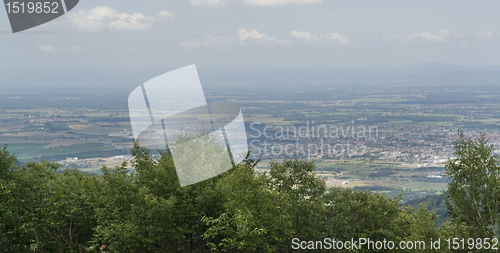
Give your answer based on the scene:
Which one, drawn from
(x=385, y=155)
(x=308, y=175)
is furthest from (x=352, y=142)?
(x=308, y=175)

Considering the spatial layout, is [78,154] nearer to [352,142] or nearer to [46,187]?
[352,142]

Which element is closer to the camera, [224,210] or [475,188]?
[475,188]

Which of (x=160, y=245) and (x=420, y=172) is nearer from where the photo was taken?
(x=160, y=245)

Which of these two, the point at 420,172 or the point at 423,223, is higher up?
the point at 423,223

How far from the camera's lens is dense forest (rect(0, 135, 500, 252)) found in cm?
1458

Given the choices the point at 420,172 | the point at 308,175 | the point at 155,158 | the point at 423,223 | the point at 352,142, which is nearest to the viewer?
the point at 423,223

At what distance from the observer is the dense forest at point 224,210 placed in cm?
1458

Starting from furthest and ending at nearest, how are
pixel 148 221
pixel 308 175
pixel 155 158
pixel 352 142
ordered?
pixel 352 142 → pixel 155 158 → pixel 308 175 → pixel 148 221

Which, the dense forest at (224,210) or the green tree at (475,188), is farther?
the green tree at (475,188)

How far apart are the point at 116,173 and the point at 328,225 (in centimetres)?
911

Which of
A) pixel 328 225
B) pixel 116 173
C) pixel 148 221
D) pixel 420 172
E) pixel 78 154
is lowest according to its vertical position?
pixel 420 172

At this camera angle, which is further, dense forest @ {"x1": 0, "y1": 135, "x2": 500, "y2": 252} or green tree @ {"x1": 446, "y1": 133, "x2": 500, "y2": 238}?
green tree @ {"x1": 446, "y1": 133, "x2": 500, "y2": 238}

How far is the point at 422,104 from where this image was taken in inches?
7530

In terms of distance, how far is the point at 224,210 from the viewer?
56.3 feet
